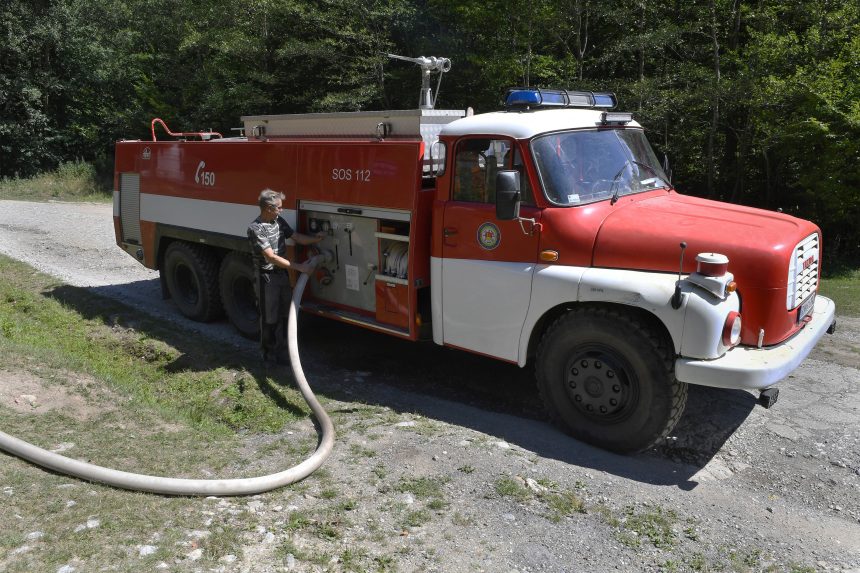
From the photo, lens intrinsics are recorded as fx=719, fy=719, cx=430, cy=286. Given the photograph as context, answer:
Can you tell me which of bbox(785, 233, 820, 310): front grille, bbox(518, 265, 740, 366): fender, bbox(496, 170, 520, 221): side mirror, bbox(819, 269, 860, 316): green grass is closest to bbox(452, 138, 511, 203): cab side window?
bbox(496, 170, 520, 221): side mirror

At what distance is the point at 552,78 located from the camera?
17578 millimetres

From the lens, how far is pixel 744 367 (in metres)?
4.95

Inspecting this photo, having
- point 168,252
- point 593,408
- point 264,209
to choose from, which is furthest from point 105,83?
point 593,408

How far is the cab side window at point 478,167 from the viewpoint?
238 inches

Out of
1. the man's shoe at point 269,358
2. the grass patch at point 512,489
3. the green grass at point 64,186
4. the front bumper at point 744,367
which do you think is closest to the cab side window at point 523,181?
the front bumper at point 744,367

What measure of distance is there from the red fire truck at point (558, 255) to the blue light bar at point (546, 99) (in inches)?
0.8

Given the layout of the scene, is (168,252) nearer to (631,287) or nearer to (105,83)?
(631,287)

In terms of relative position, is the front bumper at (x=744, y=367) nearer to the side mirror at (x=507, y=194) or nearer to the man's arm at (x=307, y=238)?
the side mirror at (x=507, y=194)

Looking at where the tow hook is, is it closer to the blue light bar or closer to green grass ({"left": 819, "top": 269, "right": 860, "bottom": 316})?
the blue light bar

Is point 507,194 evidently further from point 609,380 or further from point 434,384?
point 434,384

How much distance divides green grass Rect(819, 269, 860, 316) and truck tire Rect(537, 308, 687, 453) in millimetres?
5469

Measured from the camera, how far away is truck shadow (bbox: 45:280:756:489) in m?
5.62

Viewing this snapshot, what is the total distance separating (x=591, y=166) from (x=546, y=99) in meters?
0.88

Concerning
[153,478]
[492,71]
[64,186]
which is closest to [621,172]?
[153,478]
